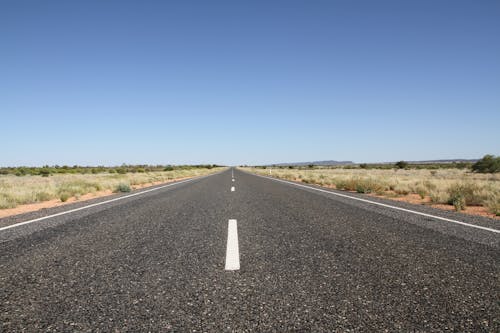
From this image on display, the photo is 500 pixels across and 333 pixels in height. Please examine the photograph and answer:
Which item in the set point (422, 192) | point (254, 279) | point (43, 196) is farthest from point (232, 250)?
point (43, 196)

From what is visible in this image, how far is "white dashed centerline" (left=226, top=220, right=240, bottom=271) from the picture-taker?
3223 mm

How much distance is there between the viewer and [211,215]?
21.7 ft

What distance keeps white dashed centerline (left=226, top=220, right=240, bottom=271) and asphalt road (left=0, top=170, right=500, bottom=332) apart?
0.07 metres

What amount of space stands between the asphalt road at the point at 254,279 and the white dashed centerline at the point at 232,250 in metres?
0.07

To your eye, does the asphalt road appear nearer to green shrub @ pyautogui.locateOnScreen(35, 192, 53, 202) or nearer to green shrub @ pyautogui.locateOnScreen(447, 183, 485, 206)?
green shrub @ pyautogui.locateOnScreen(447, 183, 485, 206)

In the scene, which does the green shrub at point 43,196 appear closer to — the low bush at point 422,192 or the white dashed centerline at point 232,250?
the white dashed centerline at point 232,250

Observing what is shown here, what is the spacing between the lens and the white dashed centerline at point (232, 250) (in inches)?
127

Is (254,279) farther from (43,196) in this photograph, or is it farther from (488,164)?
(488,164)

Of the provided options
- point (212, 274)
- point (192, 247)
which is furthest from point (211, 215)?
point (212, 274)

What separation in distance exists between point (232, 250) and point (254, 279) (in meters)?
1.01

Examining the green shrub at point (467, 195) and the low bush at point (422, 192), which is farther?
the low bush at point (422, 192)

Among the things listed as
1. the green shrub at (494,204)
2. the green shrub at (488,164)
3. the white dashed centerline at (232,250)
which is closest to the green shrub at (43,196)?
the white dashed centerline at (232,250)

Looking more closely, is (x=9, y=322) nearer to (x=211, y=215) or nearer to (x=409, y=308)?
(x=409, y=308)

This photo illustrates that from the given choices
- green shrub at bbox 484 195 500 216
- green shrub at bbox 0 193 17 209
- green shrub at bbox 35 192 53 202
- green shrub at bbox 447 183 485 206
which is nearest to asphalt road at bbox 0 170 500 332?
green shrub at bbox 484 195 500 216
